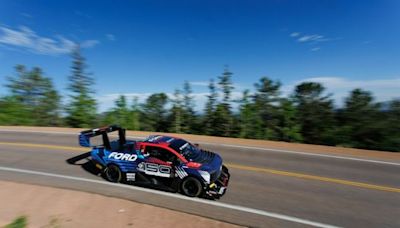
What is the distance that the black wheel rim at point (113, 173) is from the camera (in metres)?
9.10

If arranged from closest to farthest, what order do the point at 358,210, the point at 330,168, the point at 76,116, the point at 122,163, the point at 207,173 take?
the point at 358,210
the point at 207,173
the point at 122,163
the point at 330,168
the point at 76,116

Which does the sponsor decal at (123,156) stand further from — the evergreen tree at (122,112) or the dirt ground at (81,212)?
the evergreen tree at (122,112)

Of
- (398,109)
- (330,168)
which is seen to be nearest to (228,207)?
(330,168)

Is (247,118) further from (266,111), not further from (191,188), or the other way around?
(191,188)

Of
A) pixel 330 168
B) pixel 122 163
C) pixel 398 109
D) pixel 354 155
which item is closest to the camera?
pixel 122 163

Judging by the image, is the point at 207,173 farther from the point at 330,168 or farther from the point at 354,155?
the point at 354,155

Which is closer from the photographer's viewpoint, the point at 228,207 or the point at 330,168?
the point at 228,207

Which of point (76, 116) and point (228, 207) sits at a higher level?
point (76, 116)

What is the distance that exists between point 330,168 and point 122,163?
767 cm

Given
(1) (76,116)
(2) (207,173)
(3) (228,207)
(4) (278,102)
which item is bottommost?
(3) (228,207)

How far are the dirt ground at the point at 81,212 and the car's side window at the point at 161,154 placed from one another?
1.53 metres

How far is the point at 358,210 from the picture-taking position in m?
7.25

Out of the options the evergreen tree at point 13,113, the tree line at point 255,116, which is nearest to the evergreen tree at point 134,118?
the tree line at point 255,116

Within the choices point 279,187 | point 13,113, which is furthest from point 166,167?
point 13,113
